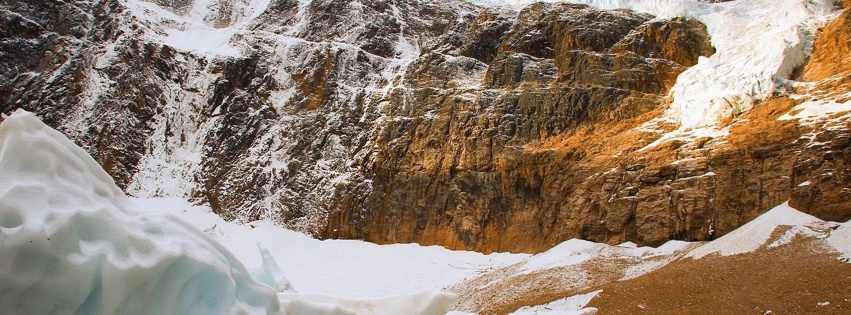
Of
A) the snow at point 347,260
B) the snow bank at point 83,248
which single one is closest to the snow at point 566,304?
the snow at point 347,260

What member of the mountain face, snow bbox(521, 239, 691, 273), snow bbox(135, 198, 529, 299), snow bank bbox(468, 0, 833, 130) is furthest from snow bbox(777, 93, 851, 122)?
snow bbox(135, 198, 529, 299)

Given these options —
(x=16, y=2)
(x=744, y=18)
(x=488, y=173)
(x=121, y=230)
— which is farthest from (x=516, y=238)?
(x=16, y=2)

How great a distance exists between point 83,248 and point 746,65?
2287 cm

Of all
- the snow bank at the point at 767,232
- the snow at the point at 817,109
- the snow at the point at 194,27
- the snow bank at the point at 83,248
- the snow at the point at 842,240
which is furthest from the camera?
the snow at the point at 194,27

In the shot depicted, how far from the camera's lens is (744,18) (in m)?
28.6

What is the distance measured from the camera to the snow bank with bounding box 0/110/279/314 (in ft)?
14.9

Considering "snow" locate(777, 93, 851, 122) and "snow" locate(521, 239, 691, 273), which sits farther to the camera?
"snow" locate(521, 239, 691, 273)

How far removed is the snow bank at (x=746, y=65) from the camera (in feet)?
66.3

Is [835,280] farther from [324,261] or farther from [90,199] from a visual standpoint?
[324,261]

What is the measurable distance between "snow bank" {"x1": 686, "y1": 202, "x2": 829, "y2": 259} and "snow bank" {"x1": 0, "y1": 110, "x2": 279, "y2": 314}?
14.8 metres

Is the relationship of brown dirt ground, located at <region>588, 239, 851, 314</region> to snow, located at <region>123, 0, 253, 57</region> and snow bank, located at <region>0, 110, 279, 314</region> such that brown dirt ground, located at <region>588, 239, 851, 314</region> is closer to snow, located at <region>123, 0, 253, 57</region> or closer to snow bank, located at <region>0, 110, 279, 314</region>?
snow bank, located at <region>0, 110, 279, 314</region>

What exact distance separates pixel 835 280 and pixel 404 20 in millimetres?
31904

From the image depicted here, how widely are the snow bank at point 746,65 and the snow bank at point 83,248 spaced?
20134 millimetres

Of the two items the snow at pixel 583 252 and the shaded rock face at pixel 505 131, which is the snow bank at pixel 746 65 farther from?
the snow at pixel 583 252
